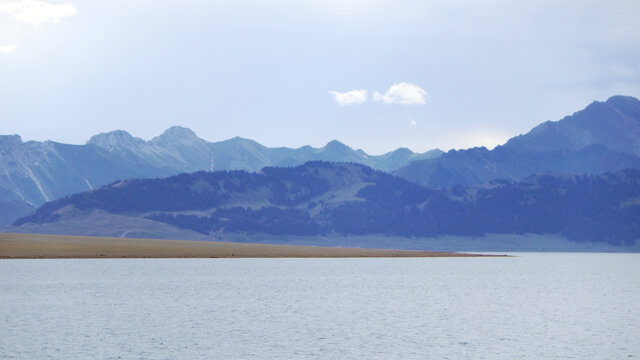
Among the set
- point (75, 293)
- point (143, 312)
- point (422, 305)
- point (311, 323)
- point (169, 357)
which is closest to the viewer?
point (169, 357)

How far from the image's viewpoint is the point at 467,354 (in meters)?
54.1

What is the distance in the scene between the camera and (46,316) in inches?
2872

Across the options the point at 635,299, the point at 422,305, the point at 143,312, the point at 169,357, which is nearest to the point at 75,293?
the point at 143,312

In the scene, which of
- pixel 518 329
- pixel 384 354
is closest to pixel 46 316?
pixel 384 354

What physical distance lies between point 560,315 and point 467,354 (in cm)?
2893

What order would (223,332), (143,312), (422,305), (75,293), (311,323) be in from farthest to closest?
(75,293), (422,305), (143,312), (311,323), (223,332)

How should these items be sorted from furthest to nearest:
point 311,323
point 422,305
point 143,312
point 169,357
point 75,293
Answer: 1. point 75,293
2. point 422,305
3. point 143,312
4. point 311,323
5. point 169,357

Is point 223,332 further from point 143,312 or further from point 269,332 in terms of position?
point 143,312

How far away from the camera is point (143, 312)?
78.6 metres

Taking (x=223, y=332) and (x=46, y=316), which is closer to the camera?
(x=223, y=332)

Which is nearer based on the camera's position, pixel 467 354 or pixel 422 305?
pixel 467 354

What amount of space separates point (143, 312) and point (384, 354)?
32.2m

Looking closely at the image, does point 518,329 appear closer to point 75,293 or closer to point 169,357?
point 169,357

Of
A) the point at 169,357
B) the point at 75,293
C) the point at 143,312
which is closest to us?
the point at 169,357
